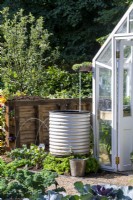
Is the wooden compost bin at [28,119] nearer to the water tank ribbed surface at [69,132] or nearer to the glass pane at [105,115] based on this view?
the water tank ribbed surface at [69,132]

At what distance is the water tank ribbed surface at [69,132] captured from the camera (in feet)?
29.4

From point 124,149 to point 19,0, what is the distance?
40.8 feet

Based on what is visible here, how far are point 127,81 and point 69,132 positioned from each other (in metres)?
1.29

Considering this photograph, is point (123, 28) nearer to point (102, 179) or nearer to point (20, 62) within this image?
point (102, 179)

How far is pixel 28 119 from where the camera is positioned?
10.8 metres

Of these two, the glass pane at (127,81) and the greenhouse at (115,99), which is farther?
the glass pane at (127,81)

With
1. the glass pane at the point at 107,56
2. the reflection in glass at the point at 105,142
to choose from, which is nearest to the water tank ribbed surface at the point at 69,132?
the reflection in glass at the point at 105,142

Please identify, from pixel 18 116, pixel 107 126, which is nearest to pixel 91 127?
pixel 107 126

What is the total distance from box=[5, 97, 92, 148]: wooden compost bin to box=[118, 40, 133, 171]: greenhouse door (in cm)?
231

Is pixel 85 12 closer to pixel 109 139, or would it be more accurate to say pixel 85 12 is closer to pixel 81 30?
pixel 81 30

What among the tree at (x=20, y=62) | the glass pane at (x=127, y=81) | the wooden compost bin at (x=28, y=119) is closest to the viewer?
the glass pane at (x=127, y=81)

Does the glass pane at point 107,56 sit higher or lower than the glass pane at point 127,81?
higher

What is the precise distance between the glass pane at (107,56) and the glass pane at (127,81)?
25 cm

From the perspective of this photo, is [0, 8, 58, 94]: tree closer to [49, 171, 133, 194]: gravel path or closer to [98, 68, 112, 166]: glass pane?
[98, 68, 112, 166]: glass pane
